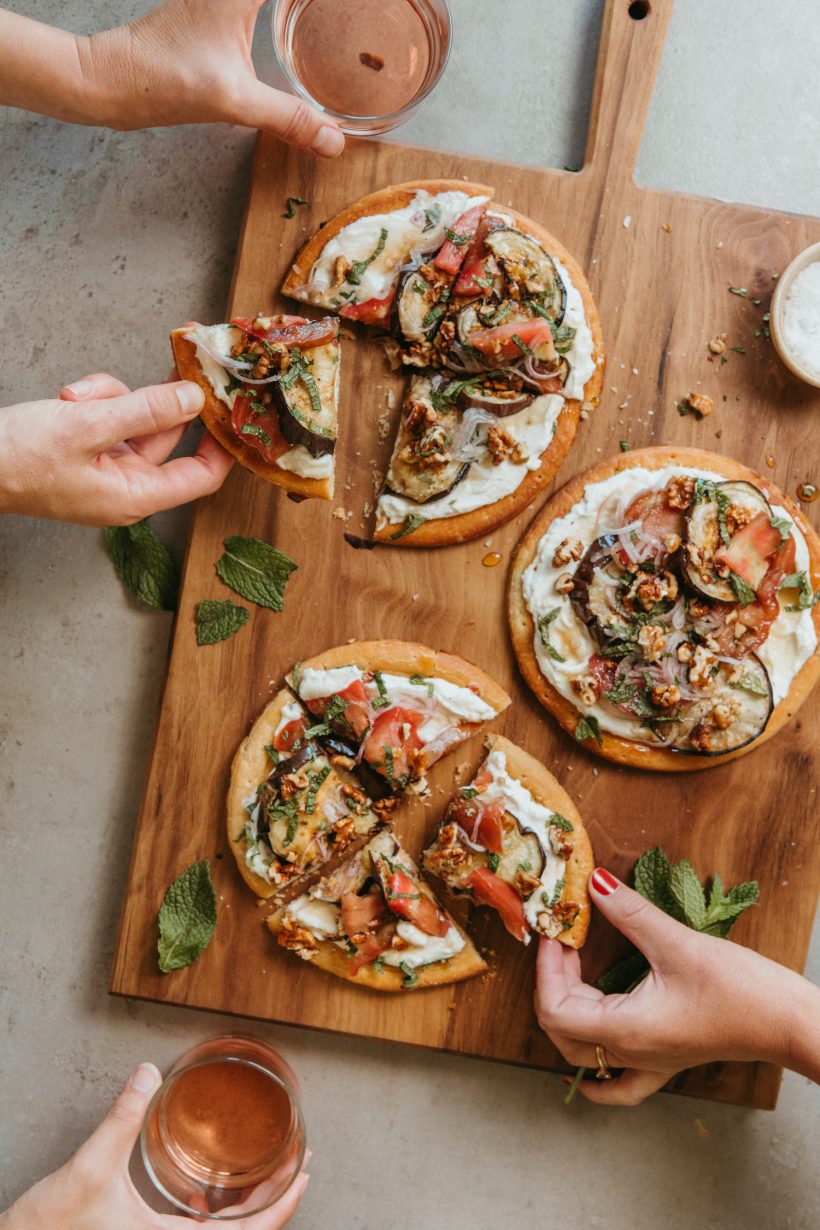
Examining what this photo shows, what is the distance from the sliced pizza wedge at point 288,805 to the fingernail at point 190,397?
44.3 inches

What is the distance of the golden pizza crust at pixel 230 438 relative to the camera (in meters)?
3.83

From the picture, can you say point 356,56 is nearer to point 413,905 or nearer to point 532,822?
point 532,822

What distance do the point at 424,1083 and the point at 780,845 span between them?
173 cm

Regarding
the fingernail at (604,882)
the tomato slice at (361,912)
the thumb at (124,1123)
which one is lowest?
the thumb at (124,1123)

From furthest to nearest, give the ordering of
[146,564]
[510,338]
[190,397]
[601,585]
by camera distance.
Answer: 1. [146,564]
2. [601,585]
3. [510,338]
4. [190,397]

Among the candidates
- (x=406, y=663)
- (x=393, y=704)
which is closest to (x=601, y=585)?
(x=406, y=663)

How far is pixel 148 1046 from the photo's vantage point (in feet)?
13.8

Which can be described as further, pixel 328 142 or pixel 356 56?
pixel 356 56

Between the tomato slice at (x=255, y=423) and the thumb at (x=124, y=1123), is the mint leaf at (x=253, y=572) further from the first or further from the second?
the thumb at (x=124, y=1123)

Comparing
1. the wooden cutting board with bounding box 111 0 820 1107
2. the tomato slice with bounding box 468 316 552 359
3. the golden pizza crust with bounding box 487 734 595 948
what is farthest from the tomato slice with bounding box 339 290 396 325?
the golden pizza crust with bounding box 487 734 595 948

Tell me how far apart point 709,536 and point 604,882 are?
4.47ft

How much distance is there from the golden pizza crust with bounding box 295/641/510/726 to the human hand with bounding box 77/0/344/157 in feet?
6.22

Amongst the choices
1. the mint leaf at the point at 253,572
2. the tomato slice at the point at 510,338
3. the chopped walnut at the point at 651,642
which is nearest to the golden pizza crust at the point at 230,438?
the mint leaf at the point at 253,572

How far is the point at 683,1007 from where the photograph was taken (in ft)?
12.0
